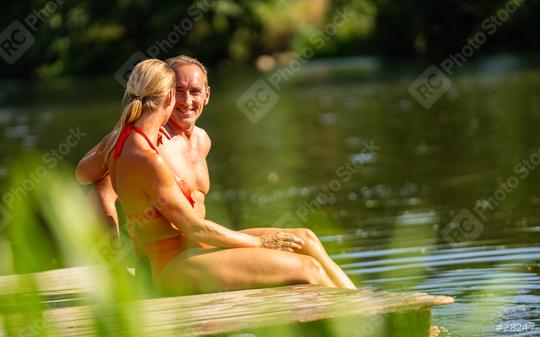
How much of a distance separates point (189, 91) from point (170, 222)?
2.83ft

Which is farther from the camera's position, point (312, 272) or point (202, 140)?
point (202, 140)

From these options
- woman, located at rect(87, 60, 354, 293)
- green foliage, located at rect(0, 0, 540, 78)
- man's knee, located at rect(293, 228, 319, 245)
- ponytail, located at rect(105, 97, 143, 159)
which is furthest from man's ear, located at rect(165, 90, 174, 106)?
green foliage, located at rect(0, 0, 540, 78)

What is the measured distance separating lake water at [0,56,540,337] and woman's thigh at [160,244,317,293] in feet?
0.72

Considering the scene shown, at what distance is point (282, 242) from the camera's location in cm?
609

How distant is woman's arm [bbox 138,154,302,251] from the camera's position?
19.1 feet

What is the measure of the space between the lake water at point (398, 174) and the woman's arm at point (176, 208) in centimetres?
50

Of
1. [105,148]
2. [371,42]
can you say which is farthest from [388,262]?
[371,42]

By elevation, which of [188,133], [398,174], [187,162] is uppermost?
[188,133]

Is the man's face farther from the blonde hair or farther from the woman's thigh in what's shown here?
the woman's thigh

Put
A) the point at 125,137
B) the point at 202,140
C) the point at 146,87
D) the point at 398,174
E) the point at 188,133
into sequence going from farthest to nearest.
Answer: the point at 398,174 → the point at 202,140 → the point at 188,133 → the point at 125,137 → the point at 146,87

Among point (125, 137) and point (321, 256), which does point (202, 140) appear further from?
point (321, 256)

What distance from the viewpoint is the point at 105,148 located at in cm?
687

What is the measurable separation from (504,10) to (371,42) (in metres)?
8.81

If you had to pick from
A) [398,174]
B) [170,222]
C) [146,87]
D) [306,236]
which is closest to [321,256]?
[306,236]
